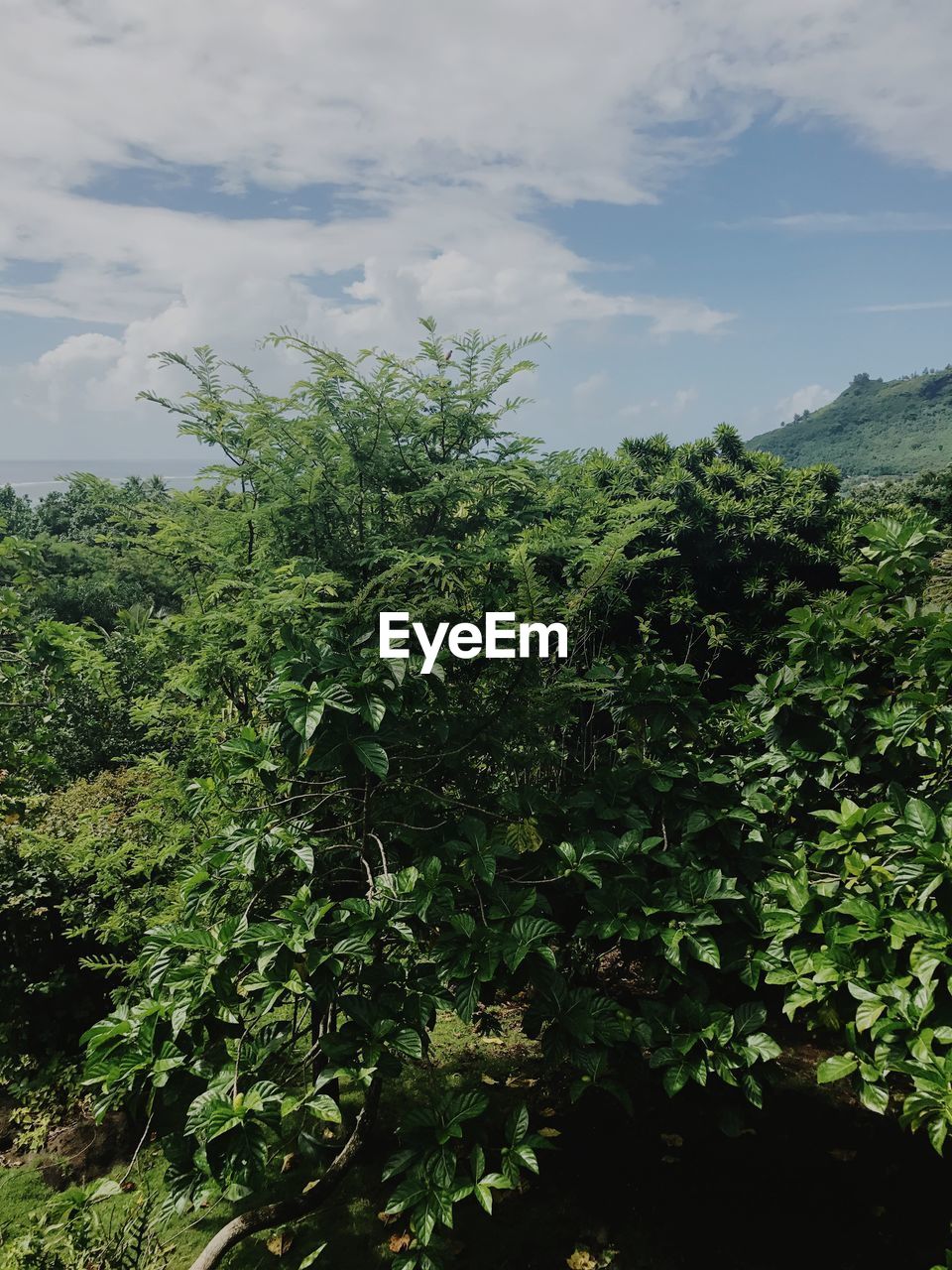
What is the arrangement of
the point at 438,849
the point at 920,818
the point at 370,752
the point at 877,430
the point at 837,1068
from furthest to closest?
the point at 877,430 → the point at 438,849 → the point at 920,818 → the point at 837,1068 → the point at 370,752

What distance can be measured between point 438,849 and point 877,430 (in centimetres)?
6032

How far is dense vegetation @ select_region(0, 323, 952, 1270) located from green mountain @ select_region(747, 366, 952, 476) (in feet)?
157

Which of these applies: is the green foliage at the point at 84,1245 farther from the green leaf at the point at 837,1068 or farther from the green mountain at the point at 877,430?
the green mountain at the point at 877,430

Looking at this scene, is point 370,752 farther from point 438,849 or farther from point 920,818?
point 920,818

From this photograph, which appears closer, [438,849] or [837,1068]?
[837,1068]

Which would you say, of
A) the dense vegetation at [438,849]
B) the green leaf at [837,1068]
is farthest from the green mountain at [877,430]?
the green leaf at [837,1068]

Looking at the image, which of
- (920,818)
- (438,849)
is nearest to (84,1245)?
(438,849)

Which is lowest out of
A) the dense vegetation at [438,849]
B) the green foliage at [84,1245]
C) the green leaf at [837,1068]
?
the green foliage at [84,1245]

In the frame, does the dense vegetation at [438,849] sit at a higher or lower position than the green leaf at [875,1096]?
higher

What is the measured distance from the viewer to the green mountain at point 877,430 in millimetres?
48844

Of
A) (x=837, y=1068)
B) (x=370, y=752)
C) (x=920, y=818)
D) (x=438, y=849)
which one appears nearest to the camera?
(x=370, y=752)

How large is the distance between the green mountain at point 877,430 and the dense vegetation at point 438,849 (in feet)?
157

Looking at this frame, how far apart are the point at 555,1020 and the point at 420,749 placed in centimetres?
103

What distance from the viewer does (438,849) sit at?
2.77 m
